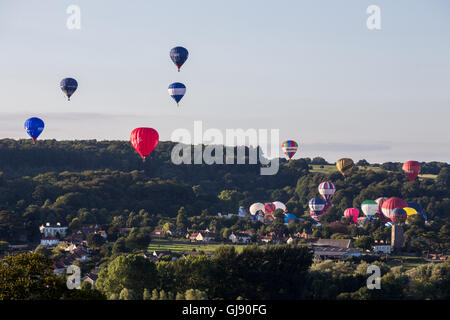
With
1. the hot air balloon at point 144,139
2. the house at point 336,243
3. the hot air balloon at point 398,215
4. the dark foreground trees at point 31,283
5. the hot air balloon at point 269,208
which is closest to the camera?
the dark foreground trees at point 31,283

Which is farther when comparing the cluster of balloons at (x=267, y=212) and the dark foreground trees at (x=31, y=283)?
the cluster of balloons at (x=267, y=212)

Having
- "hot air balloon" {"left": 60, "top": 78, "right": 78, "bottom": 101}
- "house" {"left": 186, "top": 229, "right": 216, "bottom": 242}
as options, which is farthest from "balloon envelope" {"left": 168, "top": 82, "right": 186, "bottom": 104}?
"house" {"left": 186, "top": 229, "right": 216, "bottom": 242}

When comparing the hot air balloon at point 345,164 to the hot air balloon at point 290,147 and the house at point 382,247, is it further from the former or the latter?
the house at point 382,247

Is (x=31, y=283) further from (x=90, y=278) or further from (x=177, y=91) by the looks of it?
(x=177, y=91)

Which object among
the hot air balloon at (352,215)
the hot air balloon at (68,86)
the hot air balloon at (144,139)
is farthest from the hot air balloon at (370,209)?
the hot air balloon at (68,86)

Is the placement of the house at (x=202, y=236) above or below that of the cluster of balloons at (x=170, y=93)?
below
